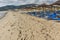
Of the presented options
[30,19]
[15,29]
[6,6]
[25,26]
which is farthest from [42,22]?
[6,6]

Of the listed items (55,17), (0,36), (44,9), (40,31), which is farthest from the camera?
(44,9)

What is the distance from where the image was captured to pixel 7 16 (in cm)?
257

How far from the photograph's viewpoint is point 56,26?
7.34 feet

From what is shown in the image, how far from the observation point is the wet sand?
73.0 inches

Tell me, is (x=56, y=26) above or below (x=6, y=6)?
below

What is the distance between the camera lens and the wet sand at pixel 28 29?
73.0 inches

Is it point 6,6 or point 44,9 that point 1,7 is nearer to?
point 6,6

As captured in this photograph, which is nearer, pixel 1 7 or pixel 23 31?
pixel 23 31

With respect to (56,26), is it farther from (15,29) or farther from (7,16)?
(7,16)

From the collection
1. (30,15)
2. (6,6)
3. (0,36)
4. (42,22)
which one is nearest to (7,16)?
(6,6)

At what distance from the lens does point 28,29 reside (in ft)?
6.59

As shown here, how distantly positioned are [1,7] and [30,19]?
1.77 ft

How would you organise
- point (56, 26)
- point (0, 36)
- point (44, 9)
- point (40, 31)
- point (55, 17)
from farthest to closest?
point (44, 9), point (55, 17), point (56, 26), point (40, 31), point (0, 36)

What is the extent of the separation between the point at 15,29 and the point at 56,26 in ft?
1.88
